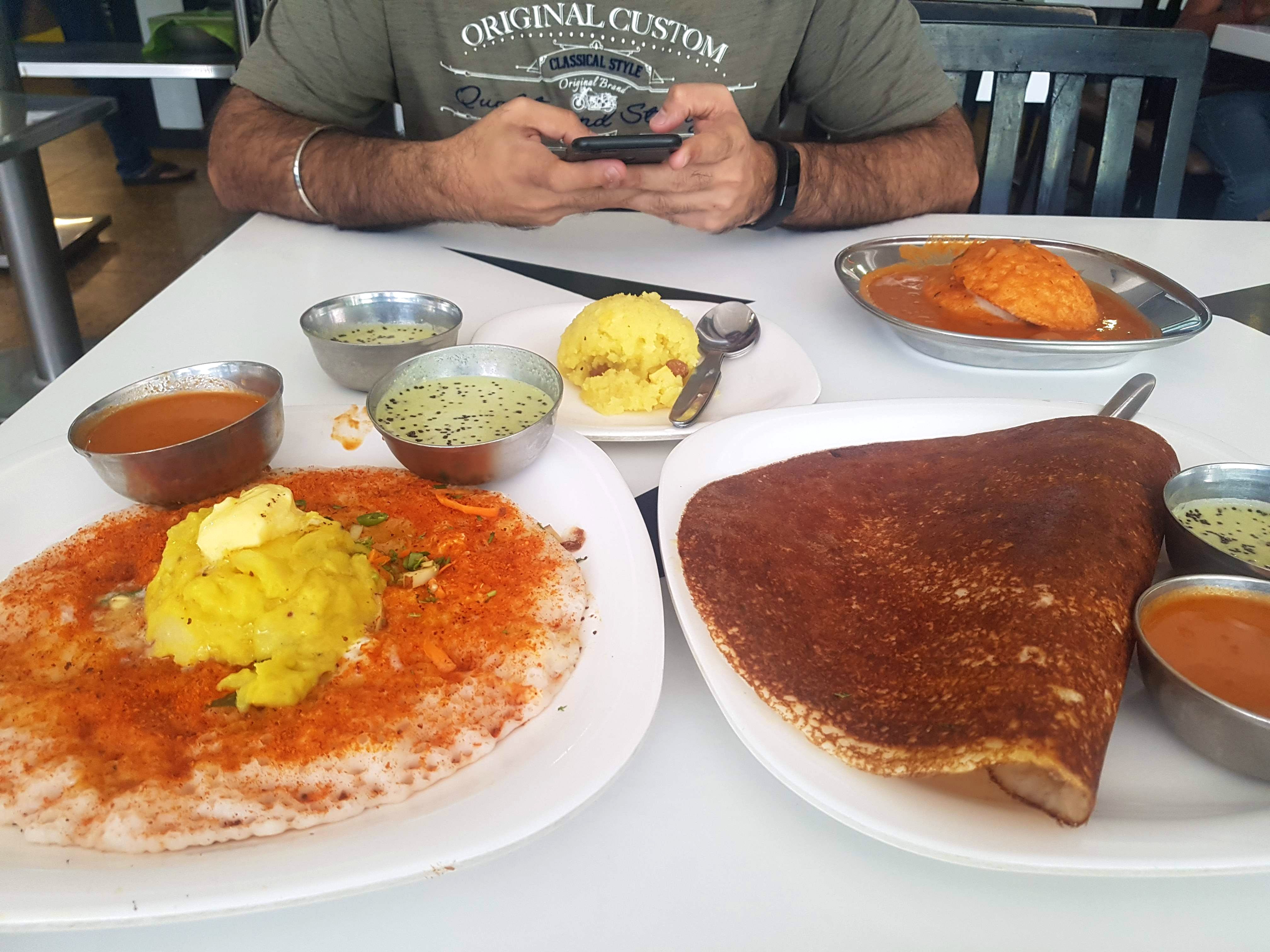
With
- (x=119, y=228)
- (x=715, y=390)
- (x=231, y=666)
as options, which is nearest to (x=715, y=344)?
(x=715, y=390)

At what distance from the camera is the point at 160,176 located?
7180 mm

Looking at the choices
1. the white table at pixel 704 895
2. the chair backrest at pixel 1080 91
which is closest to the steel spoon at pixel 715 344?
the white table at pixel 704 895

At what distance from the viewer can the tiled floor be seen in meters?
5.11

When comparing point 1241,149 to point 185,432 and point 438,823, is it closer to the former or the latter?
point 185,432

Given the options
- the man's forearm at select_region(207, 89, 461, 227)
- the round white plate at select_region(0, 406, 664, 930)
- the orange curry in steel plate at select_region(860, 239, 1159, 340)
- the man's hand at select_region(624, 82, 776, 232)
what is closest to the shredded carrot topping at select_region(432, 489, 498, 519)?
the round white plate at select_region(0, 406, 664, 930)

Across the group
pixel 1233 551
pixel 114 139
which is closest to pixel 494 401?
pixel 1233 551

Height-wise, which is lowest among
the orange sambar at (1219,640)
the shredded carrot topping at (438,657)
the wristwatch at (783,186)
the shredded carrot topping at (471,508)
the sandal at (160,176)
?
the sandal at (160,176)

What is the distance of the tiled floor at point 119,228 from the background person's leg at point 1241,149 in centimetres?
594

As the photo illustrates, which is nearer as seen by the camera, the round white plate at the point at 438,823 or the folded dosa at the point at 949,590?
the round white plate at the point at 438,823

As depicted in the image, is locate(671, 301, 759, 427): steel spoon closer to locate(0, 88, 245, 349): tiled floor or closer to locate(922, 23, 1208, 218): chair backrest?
locate(922, 23, 1208, 218): chair backrest

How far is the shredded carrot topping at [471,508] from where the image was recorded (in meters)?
1.23

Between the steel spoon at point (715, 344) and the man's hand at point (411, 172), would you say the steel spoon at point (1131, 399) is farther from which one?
the man's hand at point (411, 172)

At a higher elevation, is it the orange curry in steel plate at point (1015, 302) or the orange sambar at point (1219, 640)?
the orange curry in steel plate at point (1015, 302)

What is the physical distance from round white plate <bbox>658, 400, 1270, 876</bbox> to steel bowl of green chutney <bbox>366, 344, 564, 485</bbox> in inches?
12.5
